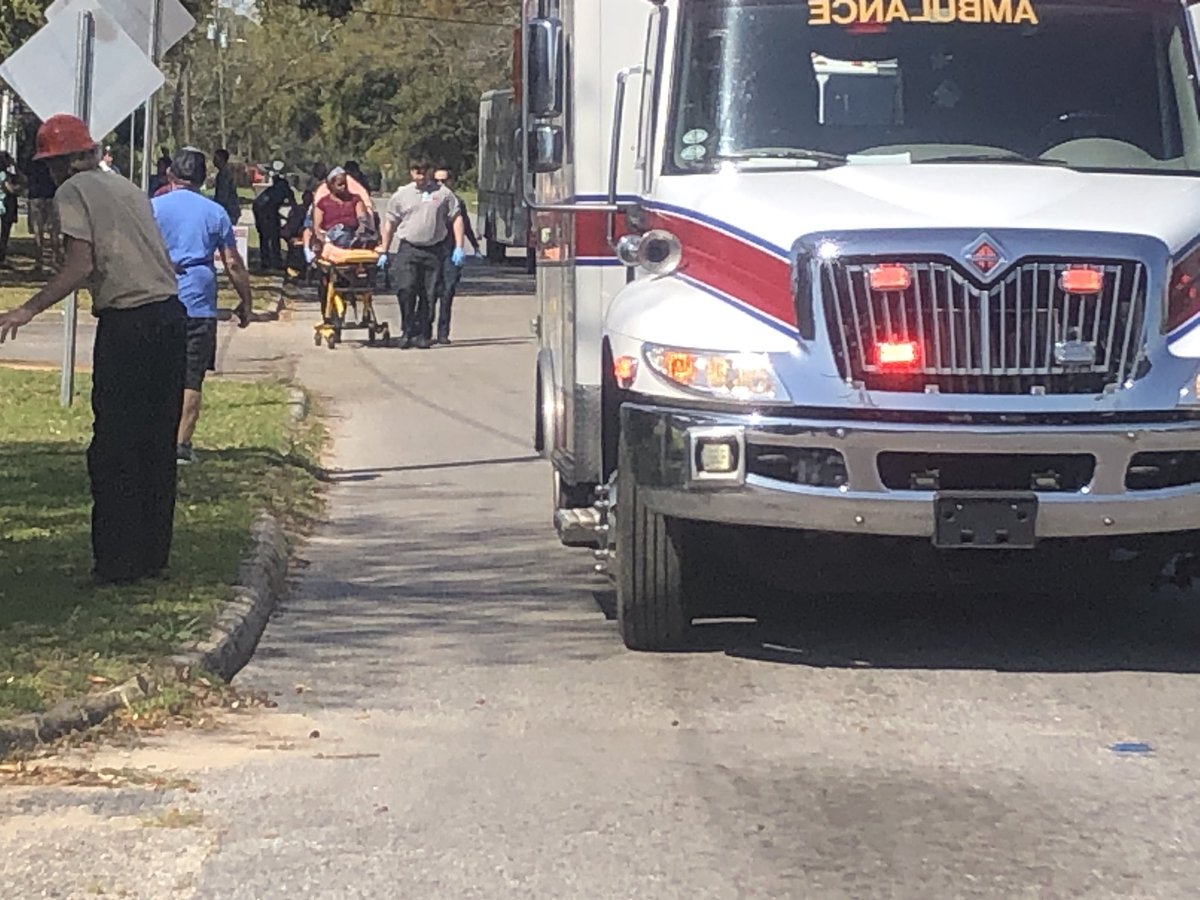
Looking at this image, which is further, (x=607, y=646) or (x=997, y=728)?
(x=607, y=646)

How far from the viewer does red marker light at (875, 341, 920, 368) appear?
773 centimetres

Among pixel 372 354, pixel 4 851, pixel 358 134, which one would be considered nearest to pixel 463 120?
pixel 358 134

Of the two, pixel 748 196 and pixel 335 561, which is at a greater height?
pixel 748 196

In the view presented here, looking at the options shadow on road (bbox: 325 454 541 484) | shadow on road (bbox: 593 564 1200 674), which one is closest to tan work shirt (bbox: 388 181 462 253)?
shadow on road (bbox: 325 454 541 484)

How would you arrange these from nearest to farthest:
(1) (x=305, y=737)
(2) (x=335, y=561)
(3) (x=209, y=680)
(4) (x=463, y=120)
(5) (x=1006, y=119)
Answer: (1) (x=305, y=737) < (3) (x=209, y=680) < (5) (x=1006, y=119) < (2) (x=335, y=561) < (4) (x=463, y=120)

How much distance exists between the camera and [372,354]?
2241cm

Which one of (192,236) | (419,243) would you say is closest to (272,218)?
(419,243)

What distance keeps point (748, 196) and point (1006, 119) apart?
3.87 feet

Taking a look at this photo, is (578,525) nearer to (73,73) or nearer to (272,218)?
(73,73)

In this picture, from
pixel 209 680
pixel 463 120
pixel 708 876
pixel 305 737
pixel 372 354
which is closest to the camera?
pixel 708 876

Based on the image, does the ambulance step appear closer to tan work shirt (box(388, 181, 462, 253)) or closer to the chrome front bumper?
the chrome front bumper

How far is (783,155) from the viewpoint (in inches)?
333

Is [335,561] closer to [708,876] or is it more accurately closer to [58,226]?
[58,226]

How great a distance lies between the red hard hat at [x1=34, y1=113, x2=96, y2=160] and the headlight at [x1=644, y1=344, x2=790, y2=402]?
2898 millimetres
